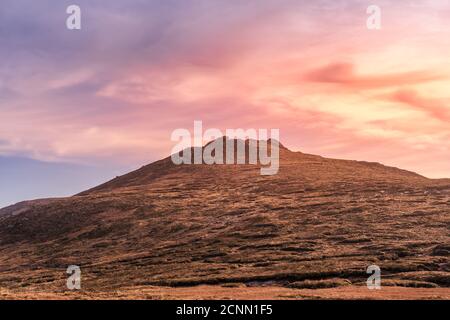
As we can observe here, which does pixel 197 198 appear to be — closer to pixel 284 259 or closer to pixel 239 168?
pixel 239 168

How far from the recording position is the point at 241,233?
81.2 m

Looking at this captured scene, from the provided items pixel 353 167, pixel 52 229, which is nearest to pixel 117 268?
pixel 52 229

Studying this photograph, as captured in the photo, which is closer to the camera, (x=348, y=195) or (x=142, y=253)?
(x=142, y=253)

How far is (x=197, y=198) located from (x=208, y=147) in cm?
8200

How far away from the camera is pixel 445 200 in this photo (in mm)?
94375

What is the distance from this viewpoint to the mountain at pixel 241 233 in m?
56.2

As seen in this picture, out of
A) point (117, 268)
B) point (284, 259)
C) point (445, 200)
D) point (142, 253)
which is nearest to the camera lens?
point (284, 259)

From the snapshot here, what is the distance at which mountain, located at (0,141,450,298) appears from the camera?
184 ft

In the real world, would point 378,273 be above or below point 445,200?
below

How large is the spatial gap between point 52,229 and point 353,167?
299 feet

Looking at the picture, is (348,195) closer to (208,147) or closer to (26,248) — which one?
(26,248)

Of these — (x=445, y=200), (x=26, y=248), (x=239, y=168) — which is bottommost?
(x=26, y=248)
